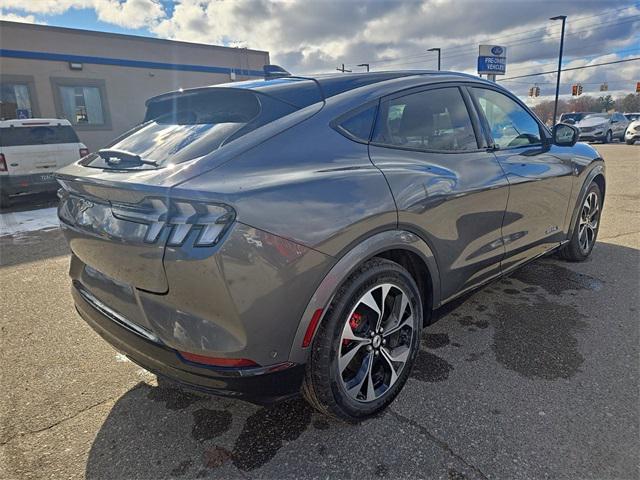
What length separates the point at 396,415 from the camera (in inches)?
90.4

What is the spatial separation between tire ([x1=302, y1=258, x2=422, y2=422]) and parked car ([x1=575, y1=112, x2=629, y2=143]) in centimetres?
2668

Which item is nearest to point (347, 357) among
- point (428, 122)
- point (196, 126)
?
point (196, 126)

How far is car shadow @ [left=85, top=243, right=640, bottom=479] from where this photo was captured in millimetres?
1985

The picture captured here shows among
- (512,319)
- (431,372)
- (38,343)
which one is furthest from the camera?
(512,319)

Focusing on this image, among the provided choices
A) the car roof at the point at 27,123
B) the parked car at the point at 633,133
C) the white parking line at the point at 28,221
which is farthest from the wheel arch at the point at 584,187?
A: the parked car at the point at 633,133

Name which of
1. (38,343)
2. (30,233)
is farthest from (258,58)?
(38,343)

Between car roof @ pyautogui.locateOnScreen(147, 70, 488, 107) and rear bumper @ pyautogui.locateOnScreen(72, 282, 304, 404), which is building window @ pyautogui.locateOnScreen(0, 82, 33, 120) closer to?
car roof @ pyautogui.locateOnScreen(147, 70, 488, 107)

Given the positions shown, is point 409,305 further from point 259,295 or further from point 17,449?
point 17,449

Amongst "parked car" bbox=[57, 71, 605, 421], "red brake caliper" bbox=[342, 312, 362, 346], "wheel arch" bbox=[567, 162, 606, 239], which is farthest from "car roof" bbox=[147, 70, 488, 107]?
"wheel arch" bbox=[567, 162, 606, 239]

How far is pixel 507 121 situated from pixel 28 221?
295 inches

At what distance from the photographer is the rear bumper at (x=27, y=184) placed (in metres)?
7.95

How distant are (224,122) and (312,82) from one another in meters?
0.59

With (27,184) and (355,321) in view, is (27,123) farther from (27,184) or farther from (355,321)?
(355,321)

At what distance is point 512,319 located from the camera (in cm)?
332
